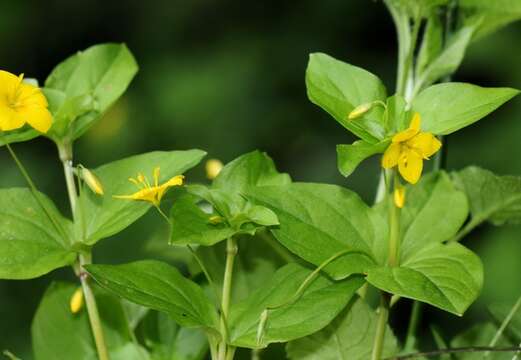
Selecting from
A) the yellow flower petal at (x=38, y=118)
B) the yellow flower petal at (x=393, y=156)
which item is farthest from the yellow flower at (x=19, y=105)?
the yellow flower petal at (x=393, y=156)

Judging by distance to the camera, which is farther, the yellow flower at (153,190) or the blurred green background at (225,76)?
the blurred green background at (225,76)

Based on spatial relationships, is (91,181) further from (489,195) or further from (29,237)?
(489,195)

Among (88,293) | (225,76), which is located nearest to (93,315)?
(88,293)

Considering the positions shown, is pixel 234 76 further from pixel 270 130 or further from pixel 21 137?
pixel 21 137

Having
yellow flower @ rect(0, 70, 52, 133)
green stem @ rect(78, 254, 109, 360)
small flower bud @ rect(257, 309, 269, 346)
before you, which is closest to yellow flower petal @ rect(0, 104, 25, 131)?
yellow flower @ rect(0, 70, 52, 133)

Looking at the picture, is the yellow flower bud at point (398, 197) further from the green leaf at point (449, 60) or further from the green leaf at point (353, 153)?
the green leaf at point (449, 60)

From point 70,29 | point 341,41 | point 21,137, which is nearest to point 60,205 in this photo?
point 70,29
